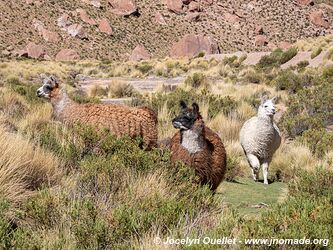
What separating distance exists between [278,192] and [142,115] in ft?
8.26

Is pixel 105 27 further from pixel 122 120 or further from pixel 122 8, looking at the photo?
pixel 122 120

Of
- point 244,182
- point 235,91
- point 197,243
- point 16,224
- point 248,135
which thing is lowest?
point 235,91

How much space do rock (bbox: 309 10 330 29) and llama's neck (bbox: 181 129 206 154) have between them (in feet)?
250

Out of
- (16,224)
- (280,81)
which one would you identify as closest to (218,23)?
(280,81)

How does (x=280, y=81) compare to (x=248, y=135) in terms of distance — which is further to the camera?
(x=280, y=81)

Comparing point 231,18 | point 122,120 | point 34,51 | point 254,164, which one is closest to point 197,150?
point 122,120

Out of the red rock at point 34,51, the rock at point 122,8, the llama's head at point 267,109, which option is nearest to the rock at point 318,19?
the rock at point 122,8

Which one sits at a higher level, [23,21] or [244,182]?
[244,182]

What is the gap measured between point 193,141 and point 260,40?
67438 millimetres

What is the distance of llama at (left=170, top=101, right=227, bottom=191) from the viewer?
6.66 metres

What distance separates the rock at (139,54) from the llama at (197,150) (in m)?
54.3

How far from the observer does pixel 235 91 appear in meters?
20.8

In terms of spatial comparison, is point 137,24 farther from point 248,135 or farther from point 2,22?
point 248,135

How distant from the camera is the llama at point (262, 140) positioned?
9.34 meters
